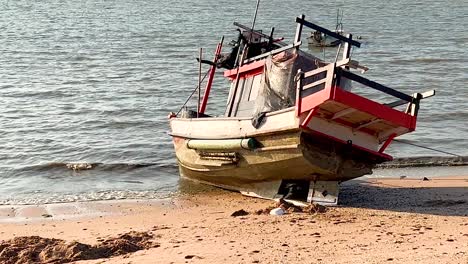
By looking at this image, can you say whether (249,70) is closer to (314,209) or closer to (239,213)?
(239,213)

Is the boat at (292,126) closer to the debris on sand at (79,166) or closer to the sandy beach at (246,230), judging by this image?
the sandy beach at (246,230)

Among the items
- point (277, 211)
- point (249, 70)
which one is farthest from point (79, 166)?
point (277, 211)

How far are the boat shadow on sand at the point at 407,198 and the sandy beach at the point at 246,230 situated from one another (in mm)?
16

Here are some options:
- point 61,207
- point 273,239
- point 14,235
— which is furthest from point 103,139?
point 273,239

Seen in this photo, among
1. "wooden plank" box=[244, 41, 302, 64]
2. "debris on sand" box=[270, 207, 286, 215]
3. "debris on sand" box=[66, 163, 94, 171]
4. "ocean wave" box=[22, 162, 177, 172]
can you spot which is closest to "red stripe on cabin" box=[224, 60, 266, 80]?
"wooden plank" box=[244, 41, 302, 64]

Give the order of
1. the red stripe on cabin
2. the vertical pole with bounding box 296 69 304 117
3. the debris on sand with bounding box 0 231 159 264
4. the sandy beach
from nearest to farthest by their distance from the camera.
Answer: the sandy beach, the debris on sand with bounding box 0 231 159 264, the vertical pole with bounding box 296 69 304 117, the red stripe on cabin

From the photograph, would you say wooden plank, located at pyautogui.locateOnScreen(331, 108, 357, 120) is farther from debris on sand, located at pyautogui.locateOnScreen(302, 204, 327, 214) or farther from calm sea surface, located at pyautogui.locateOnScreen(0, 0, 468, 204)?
calm sea surface, located at pyautogui.locateOnScreen(0, 0, 468, 204)

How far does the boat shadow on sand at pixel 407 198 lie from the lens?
1160 centimetres

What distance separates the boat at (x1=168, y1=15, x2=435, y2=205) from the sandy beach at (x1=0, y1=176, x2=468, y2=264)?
1.76 ft

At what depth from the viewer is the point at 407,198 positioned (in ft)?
41.6

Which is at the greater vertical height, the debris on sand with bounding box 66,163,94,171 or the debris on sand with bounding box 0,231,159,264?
the debris on sand with bounding box 0,231,159,264

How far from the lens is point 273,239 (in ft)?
30.8

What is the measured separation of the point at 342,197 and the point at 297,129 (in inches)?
97.6

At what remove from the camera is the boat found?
10.7 metres
